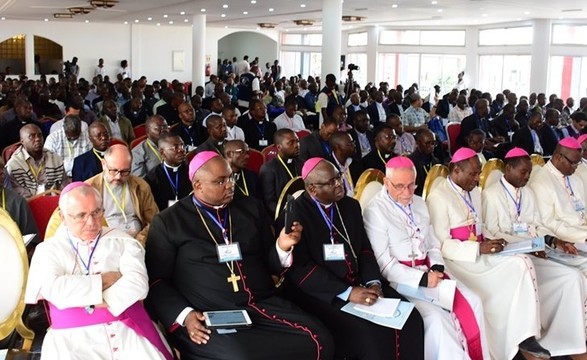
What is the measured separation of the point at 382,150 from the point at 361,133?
212 centimetres

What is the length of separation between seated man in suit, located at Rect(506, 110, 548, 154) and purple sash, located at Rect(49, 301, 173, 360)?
740cm

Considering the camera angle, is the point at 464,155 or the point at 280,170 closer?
the point at 464,155

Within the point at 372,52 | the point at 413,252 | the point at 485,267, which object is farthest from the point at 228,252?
the point at 372,52

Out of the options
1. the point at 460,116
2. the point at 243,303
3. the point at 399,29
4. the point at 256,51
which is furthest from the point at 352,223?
the point at 256,51

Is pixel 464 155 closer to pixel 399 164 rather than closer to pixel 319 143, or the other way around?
pixel 399 164

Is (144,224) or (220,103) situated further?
(220,103)

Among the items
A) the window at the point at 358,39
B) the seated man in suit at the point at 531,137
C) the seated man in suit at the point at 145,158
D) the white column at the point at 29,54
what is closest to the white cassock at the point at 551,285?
the seated man in suit at the point at 145,158

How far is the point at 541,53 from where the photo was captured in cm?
1958

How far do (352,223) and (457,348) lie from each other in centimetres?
93

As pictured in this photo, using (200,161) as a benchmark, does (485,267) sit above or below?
below

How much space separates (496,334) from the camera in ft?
13.9

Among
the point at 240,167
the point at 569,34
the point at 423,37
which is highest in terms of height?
the point at 423,37

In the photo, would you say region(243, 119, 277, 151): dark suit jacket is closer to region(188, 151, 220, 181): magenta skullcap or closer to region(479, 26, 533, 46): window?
region(188, 151, 220, 181): magenta skullcap

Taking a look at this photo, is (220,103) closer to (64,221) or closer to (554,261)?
(554,261)
